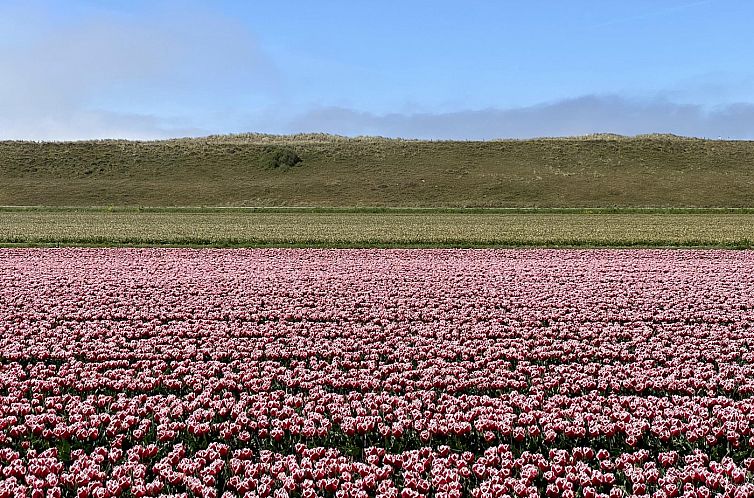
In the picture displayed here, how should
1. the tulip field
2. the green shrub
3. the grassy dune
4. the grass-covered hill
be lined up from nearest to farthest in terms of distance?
the tulip field < the grassy dune < the grass-covered hill < the green shrub

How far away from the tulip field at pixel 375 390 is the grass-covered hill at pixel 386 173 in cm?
5179

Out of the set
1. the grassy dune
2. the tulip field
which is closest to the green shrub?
the grassy dune

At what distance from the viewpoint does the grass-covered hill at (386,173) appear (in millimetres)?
71125

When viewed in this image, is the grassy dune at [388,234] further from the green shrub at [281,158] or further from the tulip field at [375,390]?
the green shrub at [281,158]

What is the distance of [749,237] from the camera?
29719 mm

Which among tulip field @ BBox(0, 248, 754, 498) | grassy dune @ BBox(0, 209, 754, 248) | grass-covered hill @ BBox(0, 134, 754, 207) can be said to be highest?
grass-covered hill @ BBox(0, 134, 754, 207)

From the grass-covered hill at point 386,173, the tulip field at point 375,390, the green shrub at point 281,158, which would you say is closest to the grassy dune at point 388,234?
the tulip field at point 375,390

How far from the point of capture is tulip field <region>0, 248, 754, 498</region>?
6051mm

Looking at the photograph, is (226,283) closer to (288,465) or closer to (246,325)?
(246,325)

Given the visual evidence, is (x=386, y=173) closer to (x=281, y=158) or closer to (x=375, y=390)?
(x=281, y=158)

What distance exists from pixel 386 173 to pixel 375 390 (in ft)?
258

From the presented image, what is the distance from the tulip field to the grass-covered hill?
5179 centimetres

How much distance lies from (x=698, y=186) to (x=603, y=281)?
67.3 metres

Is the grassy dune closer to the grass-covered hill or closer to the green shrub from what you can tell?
the grass-covered hill
